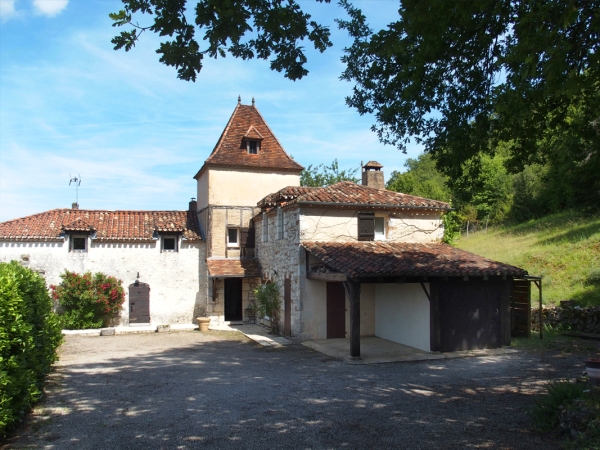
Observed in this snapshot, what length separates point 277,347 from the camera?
15.6 m

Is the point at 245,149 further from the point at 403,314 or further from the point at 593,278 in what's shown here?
the point at 593,278

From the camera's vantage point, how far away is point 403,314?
15703mm

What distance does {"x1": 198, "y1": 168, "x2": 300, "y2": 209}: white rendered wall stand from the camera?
71.8 feet

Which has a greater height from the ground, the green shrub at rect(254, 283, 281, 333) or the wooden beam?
the wooden beam

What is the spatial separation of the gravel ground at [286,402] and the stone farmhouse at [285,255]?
82.4 inches

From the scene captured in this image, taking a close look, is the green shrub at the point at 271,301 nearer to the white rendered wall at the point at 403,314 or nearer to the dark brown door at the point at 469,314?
the white rendered wall at the point at 403,314

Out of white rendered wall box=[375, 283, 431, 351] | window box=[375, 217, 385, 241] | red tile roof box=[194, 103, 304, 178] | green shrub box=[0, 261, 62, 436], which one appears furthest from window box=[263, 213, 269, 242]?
green shrub box=[0, 261, 62, 436]

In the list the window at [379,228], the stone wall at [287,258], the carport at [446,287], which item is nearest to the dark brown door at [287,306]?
the stone wall at [287,258]

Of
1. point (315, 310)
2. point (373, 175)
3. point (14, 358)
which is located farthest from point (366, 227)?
point (14, 358)

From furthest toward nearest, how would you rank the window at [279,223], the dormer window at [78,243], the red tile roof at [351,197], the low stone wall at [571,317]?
the dormer window at [78,243] < the window at [279,223] < the red tile roof at [351,197] < the low stone wall at [571,317]

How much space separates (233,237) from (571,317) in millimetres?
13872

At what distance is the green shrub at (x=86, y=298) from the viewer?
20.3 m

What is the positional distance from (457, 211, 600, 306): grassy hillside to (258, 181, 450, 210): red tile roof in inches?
278

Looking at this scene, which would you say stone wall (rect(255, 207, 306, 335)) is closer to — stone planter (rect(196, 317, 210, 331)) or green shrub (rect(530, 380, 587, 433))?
stone planter (rect(196, 317, 210, 331))
